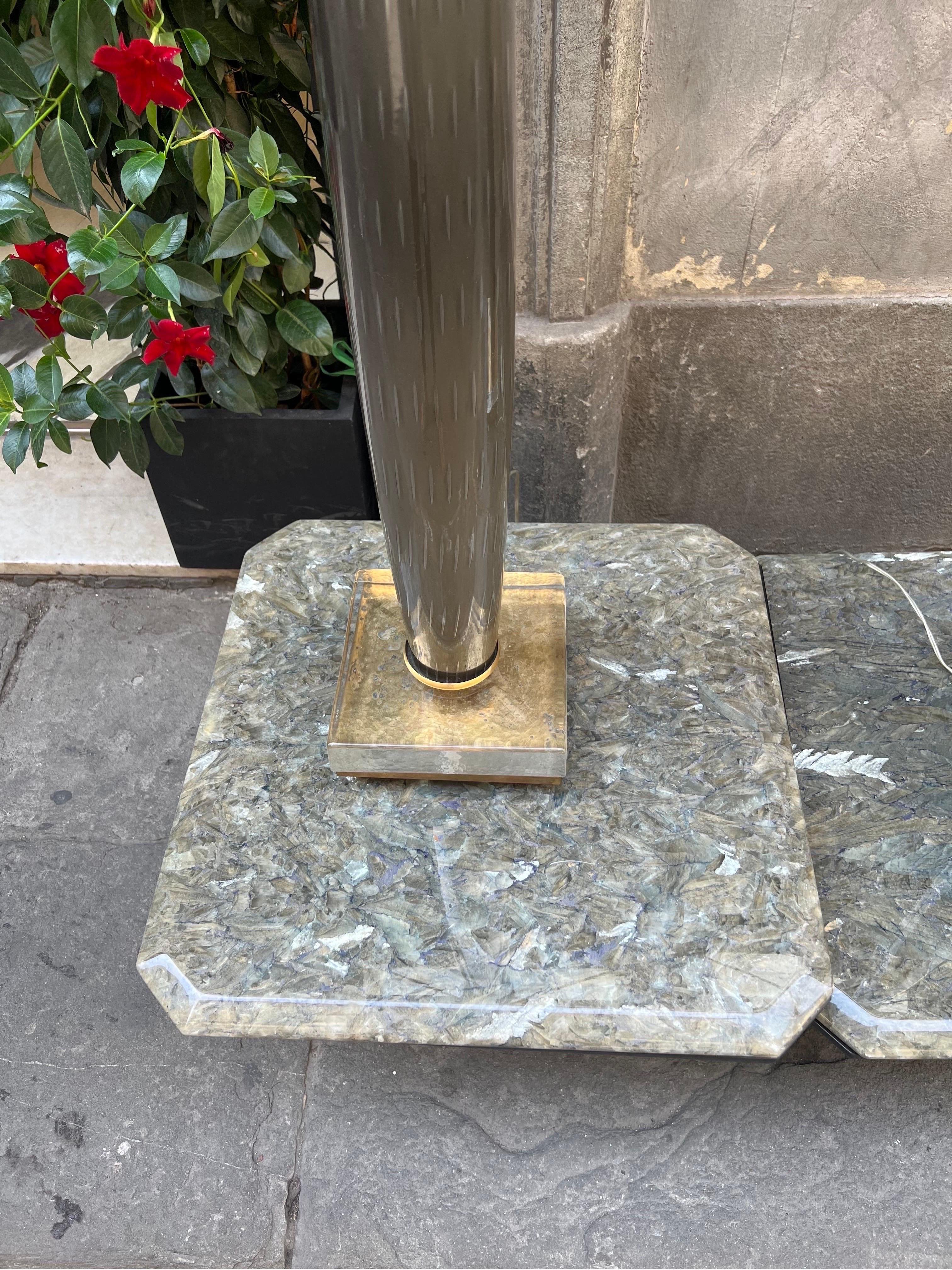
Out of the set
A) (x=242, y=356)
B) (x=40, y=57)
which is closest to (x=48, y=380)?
(x=242, y=356)

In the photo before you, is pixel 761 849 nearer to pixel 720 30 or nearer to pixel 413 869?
pixel 413 869

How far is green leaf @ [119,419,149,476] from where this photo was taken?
1308 mm

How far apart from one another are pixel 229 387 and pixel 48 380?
0.23 m

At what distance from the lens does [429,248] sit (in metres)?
0.64

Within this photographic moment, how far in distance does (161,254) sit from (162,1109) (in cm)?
98

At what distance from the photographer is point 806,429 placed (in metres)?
1.57

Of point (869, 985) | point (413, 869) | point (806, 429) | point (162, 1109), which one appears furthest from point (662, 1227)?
point (806, 429)

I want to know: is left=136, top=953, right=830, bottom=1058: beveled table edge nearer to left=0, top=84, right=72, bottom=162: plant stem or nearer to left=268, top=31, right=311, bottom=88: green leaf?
left=0, top=84, right=72, bottom=162: plant stem

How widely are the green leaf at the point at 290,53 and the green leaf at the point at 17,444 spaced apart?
0.54 metres

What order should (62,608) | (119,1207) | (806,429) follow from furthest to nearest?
(62,608) < (806,429) < (119,1207)

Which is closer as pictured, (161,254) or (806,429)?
(161,254)

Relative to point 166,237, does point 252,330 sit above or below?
below

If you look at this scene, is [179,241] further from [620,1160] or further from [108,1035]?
[620,1160]

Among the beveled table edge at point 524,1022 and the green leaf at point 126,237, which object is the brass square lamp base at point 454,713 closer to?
the beveled table edge at point 524,1022
